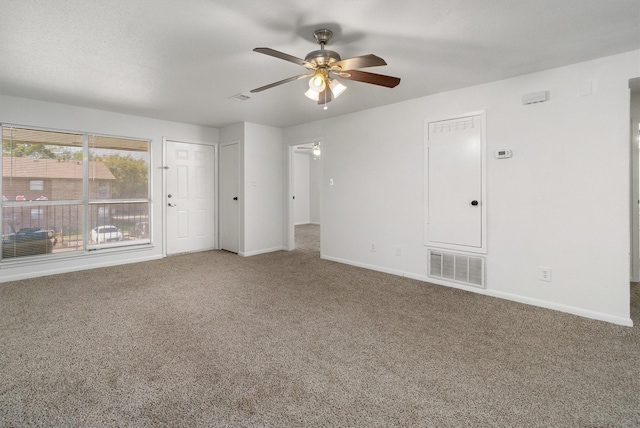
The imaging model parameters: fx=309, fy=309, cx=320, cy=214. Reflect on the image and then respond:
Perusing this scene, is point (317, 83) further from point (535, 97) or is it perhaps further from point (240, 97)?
point (535, 97)

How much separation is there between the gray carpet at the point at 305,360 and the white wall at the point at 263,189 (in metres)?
2.08

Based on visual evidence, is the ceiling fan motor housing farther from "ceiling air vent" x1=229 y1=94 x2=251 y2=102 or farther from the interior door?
the interior door

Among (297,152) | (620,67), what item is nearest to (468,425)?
(620,67)

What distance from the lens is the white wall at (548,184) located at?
9.23 feet

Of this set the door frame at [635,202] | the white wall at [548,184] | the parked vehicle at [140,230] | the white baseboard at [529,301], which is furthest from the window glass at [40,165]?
the door frame at [635,202]

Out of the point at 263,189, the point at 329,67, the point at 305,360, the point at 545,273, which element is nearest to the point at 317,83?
the point at 329,67

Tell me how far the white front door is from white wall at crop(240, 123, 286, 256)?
0.99 meters

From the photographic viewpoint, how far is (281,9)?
2102 mm

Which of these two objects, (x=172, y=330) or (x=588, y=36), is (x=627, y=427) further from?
(x=172, y=330)

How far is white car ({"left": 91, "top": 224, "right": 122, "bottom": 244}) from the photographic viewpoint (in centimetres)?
480

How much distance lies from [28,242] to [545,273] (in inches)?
253

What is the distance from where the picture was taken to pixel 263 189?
229 inches

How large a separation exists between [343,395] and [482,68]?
127 inches

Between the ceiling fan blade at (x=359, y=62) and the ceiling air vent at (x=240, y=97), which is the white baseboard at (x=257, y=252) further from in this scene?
the ceiling fan blade at (x=359, y=62)
